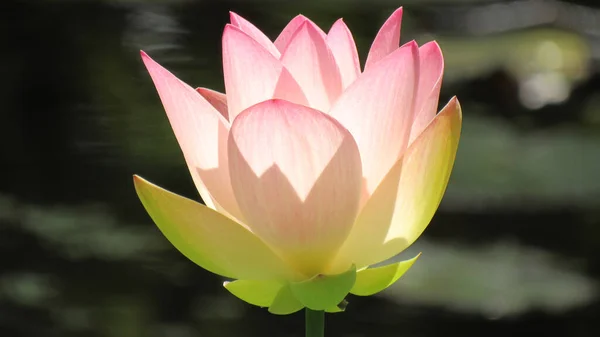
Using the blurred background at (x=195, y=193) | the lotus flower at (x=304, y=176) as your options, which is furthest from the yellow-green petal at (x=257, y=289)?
the blurred background at (x=195, y=193)

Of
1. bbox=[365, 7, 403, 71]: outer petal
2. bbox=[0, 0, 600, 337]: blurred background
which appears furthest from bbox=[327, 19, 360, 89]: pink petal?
bbox=[0, 0, 600, 337]: blurred background

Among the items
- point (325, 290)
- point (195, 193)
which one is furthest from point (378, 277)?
point (195, 193)

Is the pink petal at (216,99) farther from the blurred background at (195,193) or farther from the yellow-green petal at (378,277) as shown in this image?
the blurred background at (195,193)

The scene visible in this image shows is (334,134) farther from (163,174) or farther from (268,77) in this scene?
(163,174)

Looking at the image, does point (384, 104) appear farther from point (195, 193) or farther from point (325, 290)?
point (195, 193)

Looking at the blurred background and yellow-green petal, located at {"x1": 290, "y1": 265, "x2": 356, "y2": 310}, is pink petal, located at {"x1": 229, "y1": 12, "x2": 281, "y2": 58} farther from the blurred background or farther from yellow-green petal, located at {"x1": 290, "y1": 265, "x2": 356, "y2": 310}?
the blurred background

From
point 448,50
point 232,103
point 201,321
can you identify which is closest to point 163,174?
point 201,321
